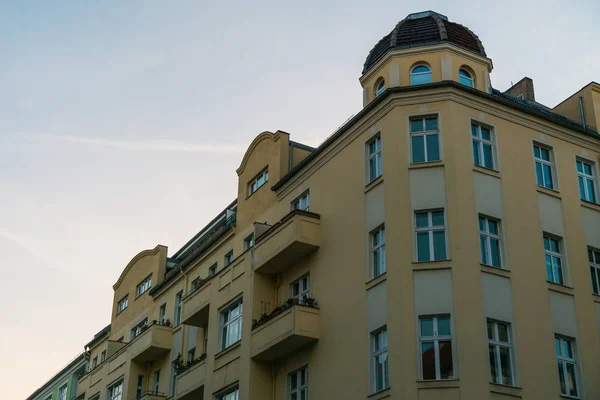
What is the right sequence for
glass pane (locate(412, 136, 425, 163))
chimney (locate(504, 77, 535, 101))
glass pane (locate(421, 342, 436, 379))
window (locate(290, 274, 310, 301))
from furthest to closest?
chimney (locate(504, 77, 535, 101)) < window (locate(290, 274, 310, 301)) < glass pane (locate(412, 136, 425, 163)) < glass pane (locate(421, 342, 436, 379))

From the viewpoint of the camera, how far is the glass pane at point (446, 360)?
84.0 feet

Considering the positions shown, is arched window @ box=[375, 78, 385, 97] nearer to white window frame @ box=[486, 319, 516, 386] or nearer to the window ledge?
the window ledge

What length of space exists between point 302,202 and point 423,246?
780 cm

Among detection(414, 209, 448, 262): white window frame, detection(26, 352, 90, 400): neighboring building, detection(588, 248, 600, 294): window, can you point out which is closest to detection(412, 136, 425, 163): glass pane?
detection(414, 209, 448, 262): white window frame

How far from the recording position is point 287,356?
106ft

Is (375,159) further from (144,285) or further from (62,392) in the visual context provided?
(62,392)

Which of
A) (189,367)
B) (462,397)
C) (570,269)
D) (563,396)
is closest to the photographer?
(462,397)

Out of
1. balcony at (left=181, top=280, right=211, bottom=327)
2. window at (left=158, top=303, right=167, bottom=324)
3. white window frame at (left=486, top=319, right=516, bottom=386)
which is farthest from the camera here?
window at (left=158, top=303, right=167, bottom=324)

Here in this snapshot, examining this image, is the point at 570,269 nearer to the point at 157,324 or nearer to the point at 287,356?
the point at 287,356

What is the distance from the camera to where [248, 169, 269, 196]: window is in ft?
124

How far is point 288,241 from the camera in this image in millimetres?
32188

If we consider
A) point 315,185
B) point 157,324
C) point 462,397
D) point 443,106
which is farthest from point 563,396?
point 157,324

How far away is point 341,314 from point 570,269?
24.3 feet

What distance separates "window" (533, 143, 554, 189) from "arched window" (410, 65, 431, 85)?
14.0 ft
